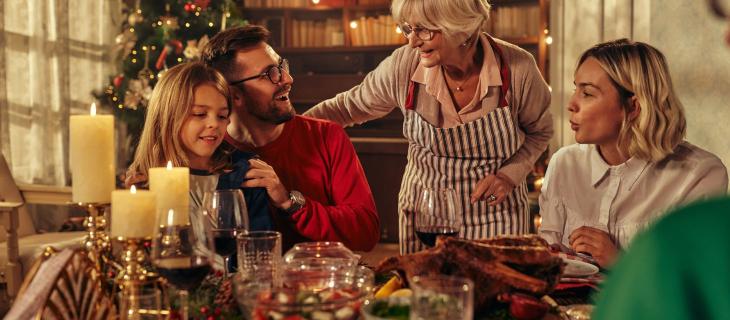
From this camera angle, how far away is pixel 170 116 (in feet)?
7.81

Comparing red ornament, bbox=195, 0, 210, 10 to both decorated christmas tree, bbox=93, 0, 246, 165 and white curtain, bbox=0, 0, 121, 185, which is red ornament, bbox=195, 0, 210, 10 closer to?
decorated christmas tree, bbox=93, 0, 246, 165

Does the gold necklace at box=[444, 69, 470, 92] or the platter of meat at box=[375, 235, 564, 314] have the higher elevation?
the gold necklace at box=[444, 69, 470, 92]

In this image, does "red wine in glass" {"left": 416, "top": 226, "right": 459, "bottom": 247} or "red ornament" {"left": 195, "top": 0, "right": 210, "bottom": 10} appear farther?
"red ornament" {"left": 195, "top": 0, "right": 210, "bottom": 10}

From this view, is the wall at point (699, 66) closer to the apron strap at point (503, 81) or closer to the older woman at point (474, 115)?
the older woman at point (474, 115)

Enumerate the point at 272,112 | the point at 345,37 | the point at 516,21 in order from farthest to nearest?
the point at 345,37 → the point at 516,21 → the point at 272,112

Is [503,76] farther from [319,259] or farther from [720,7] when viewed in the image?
[720,7]

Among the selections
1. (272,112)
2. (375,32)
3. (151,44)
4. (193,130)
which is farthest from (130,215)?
(375,32)

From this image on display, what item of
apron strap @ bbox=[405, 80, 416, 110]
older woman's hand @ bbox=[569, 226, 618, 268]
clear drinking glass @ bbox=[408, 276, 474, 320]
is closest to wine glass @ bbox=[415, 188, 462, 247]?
older woman's hand @ bbox=[569, 226, 618, 268]

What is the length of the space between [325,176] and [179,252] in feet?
4.16

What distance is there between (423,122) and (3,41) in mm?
3869

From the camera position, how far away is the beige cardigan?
9.21 ft

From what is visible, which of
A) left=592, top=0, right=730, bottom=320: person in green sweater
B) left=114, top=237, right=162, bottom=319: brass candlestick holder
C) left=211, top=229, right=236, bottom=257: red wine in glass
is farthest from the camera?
left=211, top=229, right=236, bottom=257: red wine in glass

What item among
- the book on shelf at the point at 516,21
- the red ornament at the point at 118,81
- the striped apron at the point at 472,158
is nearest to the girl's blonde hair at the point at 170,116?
the striped apron at the point at 472,158

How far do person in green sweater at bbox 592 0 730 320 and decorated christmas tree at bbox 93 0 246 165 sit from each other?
228 inches
